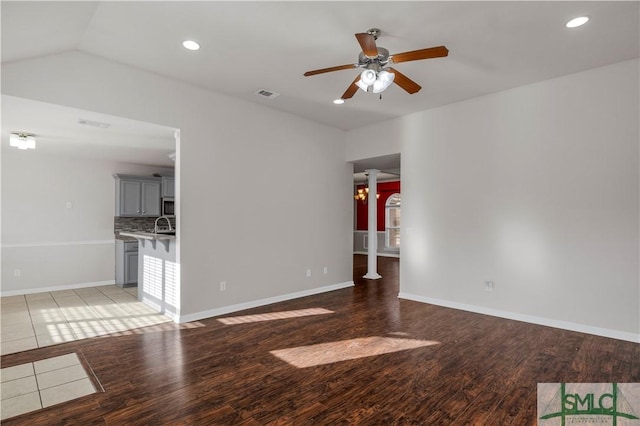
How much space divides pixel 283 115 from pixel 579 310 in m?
4.70

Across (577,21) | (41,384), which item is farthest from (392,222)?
(41,384)

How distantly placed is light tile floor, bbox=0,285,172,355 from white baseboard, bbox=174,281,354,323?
1.07ft

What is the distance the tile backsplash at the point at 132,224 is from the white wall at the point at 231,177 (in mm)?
3278

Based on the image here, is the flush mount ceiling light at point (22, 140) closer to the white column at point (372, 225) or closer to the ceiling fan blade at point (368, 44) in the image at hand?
the ceiling fan blade at point (368, 44)

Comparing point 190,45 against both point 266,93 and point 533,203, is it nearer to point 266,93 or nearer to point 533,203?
point 266,93

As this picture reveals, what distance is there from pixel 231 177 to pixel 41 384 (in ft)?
9.42

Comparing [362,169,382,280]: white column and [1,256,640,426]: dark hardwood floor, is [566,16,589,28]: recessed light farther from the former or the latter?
[362,169,382,280]: white column

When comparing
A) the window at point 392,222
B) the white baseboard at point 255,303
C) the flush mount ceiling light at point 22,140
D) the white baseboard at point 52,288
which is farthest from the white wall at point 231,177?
the window at point 392,222

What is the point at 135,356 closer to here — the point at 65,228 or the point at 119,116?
the point at 119,116

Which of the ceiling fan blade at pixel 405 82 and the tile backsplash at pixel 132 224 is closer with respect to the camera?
the ceiling fan blade at pixel 405 82

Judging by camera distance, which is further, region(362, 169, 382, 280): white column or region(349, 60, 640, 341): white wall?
region(362, 169, 382, 280): white column

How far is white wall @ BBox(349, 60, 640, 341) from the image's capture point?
3.50 metres

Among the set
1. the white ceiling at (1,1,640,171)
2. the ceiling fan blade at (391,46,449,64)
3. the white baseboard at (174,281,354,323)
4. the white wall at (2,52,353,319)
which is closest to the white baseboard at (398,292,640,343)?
the white baseboard at (174,281,354,323)

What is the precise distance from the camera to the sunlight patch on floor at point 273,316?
410cm
